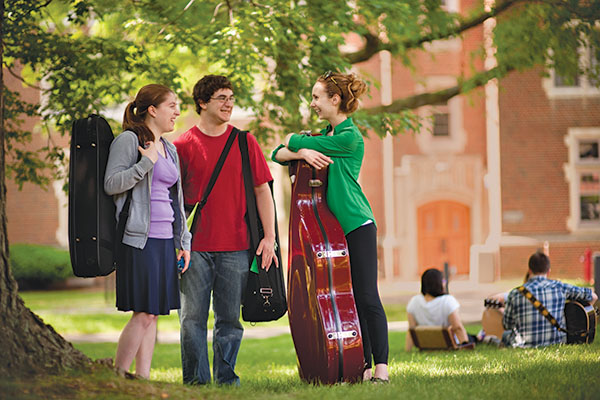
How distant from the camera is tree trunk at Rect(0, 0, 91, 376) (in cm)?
470

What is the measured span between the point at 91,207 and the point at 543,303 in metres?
4.79

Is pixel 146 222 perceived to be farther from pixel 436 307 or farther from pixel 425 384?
pixel 436 307

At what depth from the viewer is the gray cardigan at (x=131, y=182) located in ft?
16.2

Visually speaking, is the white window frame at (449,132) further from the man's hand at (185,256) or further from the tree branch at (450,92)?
the man's hand at (185,256)

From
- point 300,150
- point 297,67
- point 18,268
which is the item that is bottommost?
point 18,268

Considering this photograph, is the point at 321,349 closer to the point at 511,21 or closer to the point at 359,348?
the point at 359,348

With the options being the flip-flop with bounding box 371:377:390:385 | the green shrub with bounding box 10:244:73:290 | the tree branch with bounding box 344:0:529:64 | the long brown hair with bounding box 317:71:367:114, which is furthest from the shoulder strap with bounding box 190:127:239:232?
the green shrub with bounding box 10:244:73:290

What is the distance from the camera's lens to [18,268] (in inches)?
1040

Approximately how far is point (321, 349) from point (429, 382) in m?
0.70

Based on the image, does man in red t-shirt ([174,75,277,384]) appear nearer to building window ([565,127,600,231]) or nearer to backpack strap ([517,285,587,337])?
backpack strap ([517,285,587,337])

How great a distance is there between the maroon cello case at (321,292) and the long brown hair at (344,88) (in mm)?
473

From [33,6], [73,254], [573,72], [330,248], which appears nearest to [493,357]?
[330,248]

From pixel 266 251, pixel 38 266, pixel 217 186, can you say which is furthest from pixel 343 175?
pixel 38 266

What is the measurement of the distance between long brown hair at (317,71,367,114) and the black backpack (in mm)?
1396
